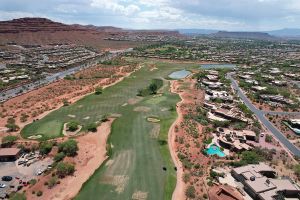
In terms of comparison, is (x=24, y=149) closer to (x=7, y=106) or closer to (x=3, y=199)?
(x=3, y=199)

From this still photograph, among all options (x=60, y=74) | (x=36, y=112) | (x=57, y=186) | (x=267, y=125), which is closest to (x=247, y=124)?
(x=267, y=125)

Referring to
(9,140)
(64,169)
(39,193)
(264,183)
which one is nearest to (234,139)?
(264,183)

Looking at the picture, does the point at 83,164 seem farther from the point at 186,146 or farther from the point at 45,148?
the point at 186,146

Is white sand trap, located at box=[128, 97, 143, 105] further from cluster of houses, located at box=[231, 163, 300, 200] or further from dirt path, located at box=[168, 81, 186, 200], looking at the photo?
cluster of houses, located at box=[231, 163, 300, 200]

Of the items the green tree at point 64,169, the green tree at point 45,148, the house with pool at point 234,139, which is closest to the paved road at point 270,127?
the house with pool at point 234,139

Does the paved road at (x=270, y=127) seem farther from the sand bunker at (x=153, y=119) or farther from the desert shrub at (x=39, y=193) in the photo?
the desert shrub at (x=39, y=193)

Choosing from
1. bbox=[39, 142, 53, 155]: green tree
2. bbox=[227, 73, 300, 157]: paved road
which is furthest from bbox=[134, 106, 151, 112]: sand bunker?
bbox=[227, 73, 300, 157]: paved road

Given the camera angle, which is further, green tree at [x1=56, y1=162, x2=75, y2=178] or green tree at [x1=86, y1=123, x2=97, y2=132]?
green tree at [x1=86, y1=123, x2=97, y2=132]
